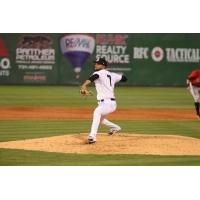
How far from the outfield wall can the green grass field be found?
23.4 inches

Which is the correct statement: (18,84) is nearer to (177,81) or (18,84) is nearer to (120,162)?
(177,81)

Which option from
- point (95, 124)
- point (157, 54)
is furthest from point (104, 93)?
point (157, 54)

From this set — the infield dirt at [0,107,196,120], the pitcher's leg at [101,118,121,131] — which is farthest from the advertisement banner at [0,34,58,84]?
the pitcher's leg at [101,118,121,131]

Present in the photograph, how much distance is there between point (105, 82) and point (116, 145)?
93 centimetres

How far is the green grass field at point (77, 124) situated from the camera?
6762 mm

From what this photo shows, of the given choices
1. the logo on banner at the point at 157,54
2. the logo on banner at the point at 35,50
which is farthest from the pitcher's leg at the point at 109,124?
the logo on banner at the point at 157,54

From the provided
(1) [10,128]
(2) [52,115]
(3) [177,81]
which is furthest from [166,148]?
(3) [177,81]

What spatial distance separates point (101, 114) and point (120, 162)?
124cm

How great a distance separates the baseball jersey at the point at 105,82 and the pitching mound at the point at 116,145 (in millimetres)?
692

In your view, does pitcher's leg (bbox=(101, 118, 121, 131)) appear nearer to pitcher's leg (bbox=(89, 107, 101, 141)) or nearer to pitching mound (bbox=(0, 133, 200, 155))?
pitching mound (bbox=(0, 133, 200, 155))

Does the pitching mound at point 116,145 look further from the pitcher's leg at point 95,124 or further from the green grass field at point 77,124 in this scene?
the green grass field at point 77,124

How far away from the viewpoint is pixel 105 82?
303 inches

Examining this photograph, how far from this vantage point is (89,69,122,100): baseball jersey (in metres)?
7.68

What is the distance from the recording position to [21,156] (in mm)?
6930
